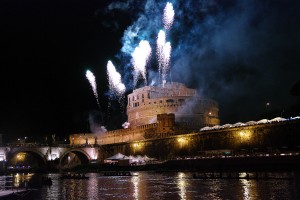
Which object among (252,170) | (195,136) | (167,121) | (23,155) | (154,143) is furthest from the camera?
(23,155)

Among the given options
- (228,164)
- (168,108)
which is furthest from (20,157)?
(228,164)

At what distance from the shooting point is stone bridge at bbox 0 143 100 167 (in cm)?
9474

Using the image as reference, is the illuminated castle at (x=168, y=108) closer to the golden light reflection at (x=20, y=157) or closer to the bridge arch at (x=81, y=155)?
the bridge arch at (x=81, y=155)

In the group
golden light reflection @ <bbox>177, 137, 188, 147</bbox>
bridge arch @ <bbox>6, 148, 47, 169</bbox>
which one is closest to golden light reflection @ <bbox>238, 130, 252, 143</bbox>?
golden light reflection @ <bbox>177, 137, 188, 147</bbox>

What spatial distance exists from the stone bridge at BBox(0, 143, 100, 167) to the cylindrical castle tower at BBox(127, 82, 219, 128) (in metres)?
19.7

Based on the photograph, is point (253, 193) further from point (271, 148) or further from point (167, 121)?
point (167, 121)

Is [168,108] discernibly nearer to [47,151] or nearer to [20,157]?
[47,151]

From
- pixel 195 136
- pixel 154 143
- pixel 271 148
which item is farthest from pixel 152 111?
pixel 271 148

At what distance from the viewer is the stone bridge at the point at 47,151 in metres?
94.7

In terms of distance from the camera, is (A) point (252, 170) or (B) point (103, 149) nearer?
(A) point (252, 170)

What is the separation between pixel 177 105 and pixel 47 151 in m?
39.5

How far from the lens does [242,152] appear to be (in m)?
62.9

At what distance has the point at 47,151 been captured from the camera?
10156 cm

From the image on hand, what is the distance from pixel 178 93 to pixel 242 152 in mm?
55234
